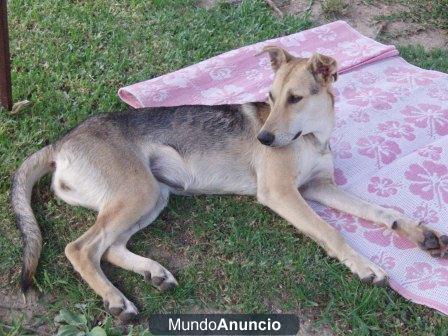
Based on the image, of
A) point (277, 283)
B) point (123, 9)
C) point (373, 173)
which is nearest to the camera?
point (277, 283)

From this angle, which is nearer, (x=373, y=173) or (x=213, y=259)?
(x=213, y=259)

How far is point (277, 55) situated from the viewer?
16.8ft

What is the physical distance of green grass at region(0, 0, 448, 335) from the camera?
424 centimetres

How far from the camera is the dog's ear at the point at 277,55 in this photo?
5.04 meters

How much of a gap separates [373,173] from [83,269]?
2.59 meters

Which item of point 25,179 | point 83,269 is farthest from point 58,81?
point 83,269

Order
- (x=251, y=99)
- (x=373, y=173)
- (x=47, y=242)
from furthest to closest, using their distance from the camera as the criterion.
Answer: (x=251, y=99) < (x=373, y=173) < (x=47, y=242)

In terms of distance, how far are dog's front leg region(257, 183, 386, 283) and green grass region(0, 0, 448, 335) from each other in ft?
0.31

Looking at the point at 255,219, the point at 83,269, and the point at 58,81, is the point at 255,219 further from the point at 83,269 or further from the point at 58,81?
the point at 58,81

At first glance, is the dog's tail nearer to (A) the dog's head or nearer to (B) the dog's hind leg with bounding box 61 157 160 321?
(B) the dog's hind leg with bounding box 61 157 160 321

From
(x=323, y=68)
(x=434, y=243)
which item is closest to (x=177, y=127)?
(x=323, y=68)

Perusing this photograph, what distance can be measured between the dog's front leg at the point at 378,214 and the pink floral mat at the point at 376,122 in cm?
7

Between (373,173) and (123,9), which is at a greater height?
(123,9)

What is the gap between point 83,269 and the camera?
14.1 feet
